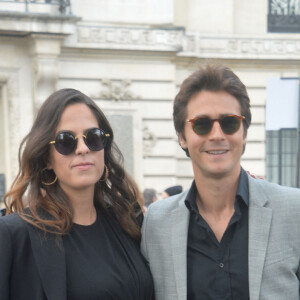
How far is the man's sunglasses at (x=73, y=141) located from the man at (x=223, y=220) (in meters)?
0.45

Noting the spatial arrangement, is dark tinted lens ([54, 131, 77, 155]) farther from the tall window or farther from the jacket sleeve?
the tall window

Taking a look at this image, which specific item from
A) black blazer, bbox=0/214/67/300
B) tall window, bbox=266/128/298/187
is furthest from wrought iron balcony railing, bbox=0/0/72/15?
black blazer, bbox=0/214/67/300

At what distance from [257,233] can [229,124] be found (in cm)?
58

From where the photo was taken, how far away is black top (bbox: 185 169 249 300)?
3330mm

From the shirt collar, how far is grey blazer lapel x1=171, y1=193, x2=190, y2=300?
5 centimetres

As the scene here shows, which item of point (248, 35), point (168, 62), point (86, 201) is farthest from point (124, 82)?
point (86, 201)

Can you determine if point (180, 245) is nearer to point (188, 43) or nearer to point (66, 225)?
point (66, 225)

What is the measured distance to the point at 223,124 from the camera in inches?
136

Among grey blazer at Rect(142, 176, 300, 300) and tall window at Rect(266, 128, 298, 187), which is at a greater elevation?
grey blazer at Rect(142, 176, 300, 300)

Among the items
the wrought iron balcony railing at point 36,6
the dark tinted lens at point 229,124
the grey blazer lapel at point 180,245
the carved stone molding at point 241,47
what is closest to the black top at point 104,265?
the grey blazer lapel at point 180,245

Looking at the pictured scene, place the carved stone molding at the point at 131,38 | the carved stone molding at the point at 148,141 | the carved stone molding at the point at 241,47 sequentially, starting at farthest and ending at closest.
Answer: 1. the carved stone molding at the point at 241,47
2. the carved stone molding at the point at 148,141
3. the carved stone molding at the point at 131,38

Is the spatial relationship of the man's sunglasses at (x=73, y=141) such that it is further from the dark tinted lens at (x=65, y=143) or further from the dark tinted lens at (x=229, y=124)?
the dark tinted lens at (x=229, y=124)

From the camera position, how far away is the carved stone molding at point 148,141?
14.5 metres

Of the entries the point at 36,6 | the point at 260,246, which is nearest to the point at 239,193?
the point at 260,246
